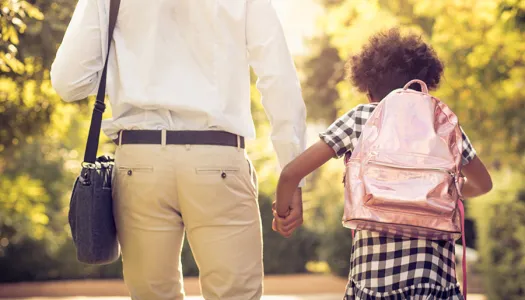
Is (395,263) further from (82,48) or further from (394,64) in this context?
(82,48)

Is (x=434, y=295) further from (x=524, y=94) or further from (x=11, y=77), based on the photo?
(x=524, y=94)

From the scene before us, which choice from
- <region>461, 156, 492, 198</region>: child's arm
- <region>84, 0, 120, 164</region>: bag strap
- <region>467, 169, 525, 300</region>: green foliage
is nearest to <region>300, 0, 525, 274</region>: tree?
<region>467, 169, 525, 300</region>: green foliage

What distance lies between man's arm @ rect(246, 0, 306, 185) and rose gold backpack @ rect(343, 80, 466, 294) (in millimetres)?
435

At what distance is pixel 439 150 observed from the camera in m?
2.88

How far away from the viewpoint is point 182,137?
3.09 m

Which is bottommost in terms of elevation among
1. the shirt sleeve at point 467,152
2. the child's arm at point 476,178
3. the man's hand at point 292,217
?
the man's hand at point 292,217

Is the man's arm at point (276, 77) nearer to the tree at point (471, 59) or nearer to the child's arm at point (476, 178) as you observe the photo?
the child's arm at point (476, 178)

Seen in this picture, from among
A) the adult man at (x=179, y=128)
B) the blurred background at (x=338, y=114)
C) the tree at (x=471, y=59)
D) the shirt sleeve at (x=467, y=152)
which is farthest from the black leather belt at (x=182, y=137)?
the tree at (x=471, y=59)

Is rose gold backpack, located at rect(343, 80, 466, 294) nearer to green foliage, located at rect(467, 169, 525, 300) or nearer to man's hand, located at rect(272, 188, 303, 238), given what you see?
man's hand, located at rect(272, 188, 303, 238)

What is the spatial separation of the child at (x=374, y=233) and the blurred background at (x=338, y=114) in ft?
2.09

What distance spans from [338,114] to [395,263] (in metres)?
8.59

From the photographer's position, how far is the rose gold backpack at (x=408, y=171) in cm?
285

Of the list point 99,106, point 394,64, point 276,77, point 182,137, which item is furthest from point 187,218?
point 394,64

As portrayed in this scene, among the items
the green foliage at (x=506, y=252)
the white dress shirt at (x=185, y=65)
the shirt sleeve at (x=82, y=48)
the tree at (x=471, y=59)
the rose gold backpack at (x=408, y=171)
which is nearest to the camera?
the rose gold backpack at (x=408, y=171)
